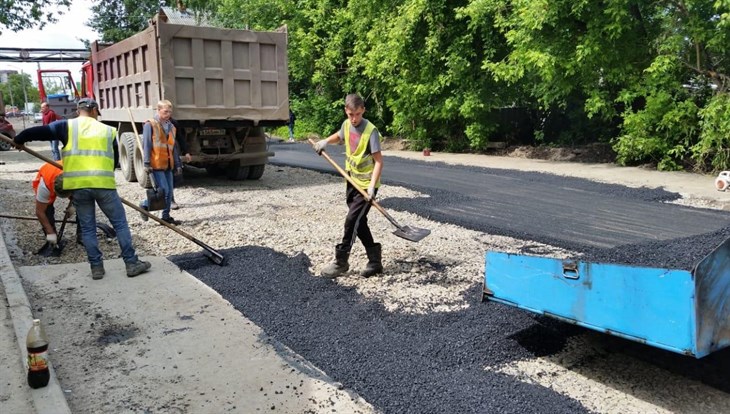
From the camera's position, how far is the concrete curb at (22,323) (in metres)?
2.94

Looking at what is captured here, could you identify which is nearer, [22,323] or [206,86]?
[22,323]

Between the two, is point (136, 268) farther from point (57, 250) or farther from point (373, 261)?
point (373, 261)

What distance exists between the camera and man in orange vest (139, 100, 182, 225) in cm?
743

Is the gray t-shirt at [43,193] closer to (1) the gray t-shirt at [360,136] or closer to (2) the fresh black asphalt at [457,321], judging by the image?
(2) the fresh black asphalt at [457,321]

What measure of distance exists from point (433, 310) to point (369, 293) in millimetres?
644

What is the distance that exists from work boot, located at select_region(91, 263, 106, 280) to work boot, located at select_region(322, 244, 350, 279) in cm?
200

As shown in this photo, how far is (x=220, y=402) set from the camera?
120 inches

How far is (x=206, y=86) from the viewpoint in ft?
30.5

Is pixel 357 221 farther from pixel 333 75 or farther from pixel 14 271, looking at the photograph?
pixel 333 75

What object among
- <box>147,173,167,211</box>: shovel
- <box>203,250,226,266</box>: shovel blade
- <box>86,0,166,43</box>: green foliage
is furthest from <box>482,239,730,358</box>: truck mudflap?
<box>86,0,166,43</box>: green foliage

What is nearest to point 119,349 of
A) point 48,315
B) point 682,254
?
point 48,315

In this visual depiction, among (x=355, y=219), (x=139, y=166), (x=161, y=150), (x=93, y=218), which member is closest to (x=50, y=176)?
(x=93, y=218)

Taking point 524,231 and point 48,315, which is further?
point 524,231

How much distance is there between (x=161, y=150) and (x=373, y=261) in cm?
379
